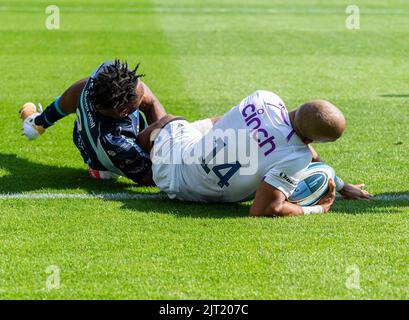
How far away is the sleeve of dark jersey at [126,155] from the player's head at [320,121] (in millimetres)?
1603

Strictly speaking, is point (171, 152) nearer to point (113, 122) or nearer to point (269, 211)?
point (113, 122)

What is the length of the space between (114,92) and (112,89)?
30mm

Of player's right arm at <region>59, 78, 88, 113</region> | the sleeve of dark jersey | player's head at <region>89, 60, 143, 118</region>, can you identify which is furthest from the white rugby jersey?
player's right arm at <region>59, 78, 88, 113</region>

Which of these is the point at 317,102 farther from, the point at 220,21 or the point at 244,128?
the point at 220,21

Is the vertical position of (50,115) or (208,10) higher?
(50,115)

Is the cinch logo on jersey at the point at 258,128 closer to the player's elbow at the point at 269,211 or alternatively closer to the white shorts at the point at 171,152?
the player's elbow at the point at 269,211

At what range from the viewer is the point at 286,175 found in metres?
6.61

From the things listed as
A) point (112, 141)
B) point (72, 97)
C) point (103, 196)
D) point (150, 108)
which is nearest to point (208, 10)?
point (72, 97)

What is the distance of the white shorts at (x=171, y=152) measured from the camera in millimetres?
7223

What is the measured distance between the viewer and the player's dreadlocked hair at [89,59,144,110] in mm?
7453

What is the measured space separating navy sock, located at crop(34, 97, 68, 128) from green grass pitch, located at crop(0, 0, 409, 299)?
1.24 feet

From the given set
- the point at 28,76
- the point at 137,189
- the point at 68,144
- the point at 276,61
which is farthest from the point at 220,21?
the point at 137,189

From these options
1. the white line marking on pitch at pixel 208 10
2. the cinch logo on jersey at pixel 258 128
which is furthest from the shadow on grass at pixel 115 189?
the white line marking on pitch at pixel 208 10

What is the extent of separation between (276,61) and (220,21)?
6704mm
